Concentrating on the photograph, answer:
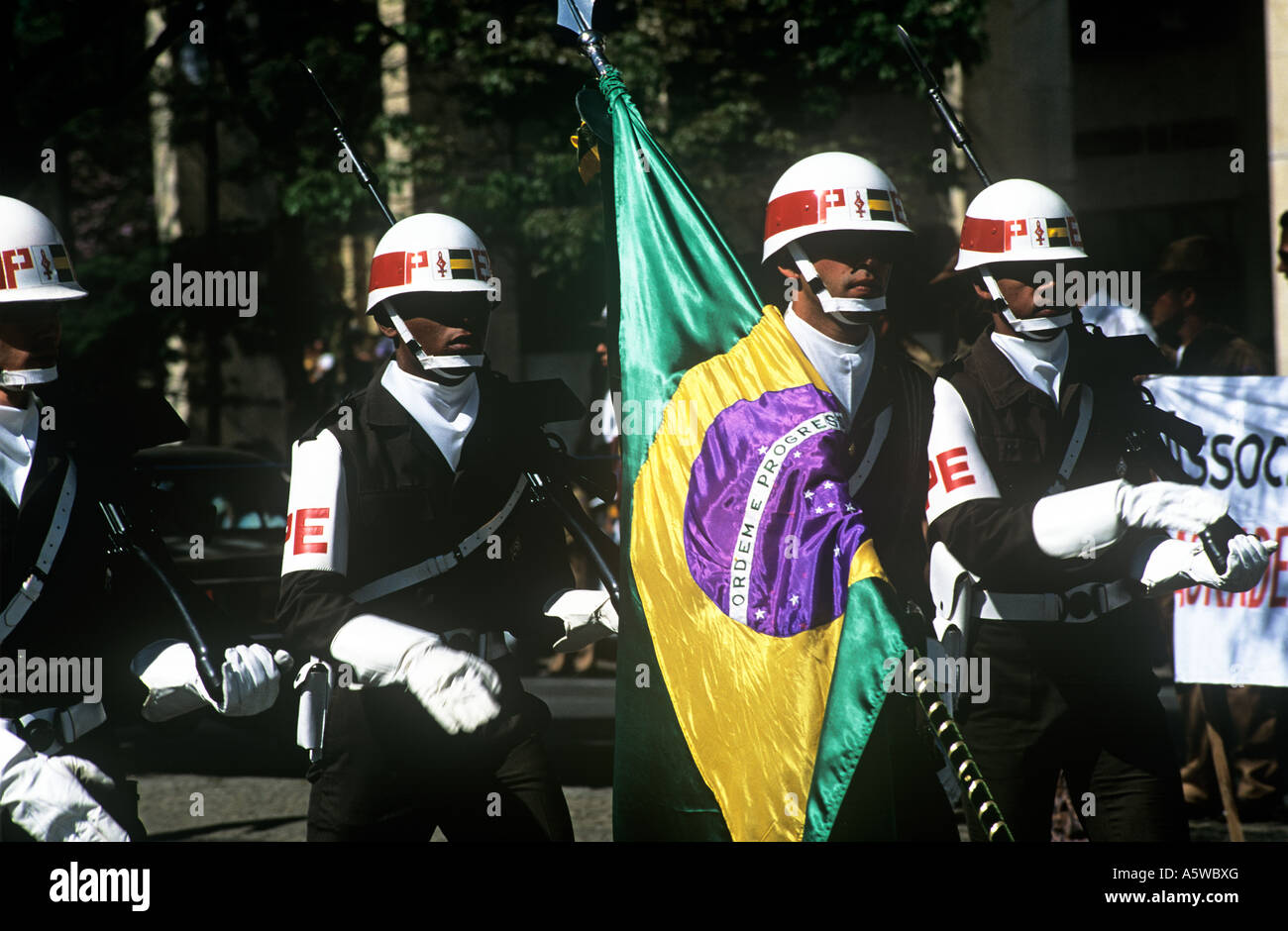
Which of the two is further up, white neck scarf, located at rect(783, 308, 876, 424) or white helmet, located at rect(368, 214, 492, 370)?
white helmet, located at rect(368, 214, 492, 370)

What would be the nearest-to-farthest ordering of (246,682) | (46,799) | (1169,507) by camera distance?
(46,799), (246,682), (1169,507)

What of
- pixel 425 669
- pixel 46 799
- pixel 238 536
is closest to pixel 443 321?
pixel 425 669

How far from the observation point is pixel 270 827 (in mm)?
7070

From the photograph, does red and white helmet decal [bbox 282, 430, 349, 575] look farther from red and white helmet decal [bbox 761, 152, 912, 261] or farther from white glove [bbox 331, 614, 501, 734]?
red and white helmet decal [bbox 761, 152, 912, 261]

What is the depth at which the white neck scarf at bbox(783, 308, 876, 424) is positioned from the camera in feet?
13.8

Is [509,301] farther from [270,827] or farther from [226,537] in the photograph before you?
[270,827]

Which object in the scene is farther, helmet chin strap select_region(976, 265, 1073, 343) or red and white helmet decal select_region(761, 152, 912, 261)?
helmet chin strap select_region(976, 265, 1073, 343)

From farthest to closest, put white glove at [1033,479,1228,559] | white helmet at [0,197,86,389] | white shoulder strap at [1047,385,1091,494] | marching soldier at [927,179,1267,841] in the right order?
white shoulder strap at [1047,385,1091,494], marching soldier at [927,179,1267,841], white glove at [1033,479,1228,559], white helmet at [0,197,86,389]

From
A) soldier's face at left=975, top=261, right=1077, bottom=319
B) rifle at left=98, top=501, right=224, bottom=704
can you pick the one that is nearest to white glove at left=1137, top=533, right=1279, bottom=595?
soldier's face at left=975, top=261, right=1077, bottom=319

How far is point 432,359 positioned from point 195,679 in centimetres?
100

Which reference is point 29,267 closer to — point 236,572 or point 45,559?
point 45,559

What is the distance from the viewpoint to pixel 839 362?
4.21m

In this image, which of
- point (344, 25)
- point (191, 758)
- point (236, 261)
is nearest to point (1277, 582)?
point (191, 758)

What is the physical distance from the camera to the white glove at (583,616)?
4219 millimetres
